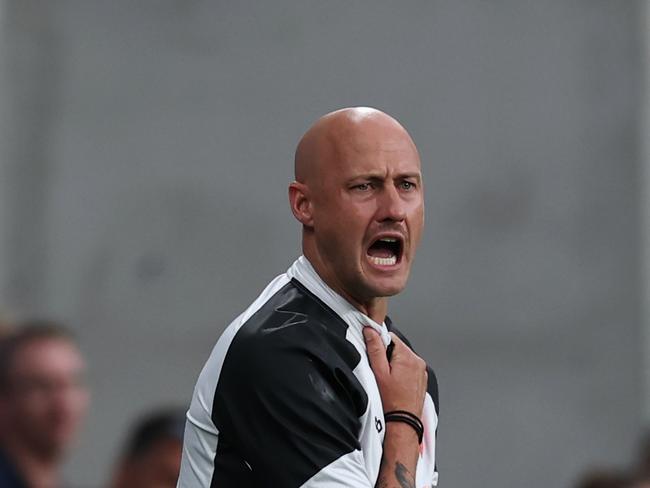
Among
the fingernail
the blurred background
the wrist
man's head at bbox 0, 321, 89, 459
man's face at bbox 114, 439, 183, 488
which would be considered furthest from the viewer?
the blurred background

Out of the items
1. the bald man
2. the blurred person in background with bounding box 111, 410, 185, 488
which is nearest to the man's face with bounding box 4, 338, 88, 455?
the blurred person in background with bounding box 111, 410, 185, 488

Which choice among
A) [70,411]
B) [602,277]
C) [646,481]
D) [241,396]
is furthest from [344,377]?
[602,277]

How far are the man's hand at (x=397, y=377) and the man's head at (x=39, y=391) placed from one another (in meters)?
1.88

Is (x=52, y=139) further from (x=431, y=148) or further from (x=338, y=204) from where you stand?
(x=338, y=204)

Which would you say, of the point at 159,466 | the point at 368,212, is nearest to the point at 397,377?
the point at 368,212

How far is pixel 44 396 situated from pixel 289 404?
2075 mm

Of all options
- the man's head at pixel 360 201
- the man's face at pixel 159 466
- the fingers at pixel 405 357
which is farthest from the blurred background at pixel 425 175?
the man's head at pixel 360 201

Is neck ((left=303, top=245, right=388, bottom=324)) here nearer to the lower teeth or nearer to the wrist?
the lower teeth

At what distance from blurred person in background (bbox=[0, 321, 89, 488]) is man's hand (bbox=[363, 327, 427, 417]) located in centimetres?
181

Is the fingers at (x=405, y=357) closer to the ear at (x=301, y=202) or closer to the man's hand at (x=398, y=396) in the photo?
the man's hand at (x=398, y=396)

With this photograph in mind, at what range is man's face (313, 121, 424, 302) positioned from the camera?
262cm

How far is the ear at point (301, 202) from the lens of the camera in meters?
2.69

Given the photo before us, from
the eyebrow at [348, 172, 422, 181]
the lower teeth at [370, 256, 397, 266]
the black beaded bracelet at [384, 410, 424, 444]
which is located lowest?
the black beaded bracelet at [384, 410, 424, 444]

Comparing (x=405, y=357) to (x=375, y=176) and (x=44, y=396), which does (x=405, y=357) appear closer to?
(x=375, y=176)
